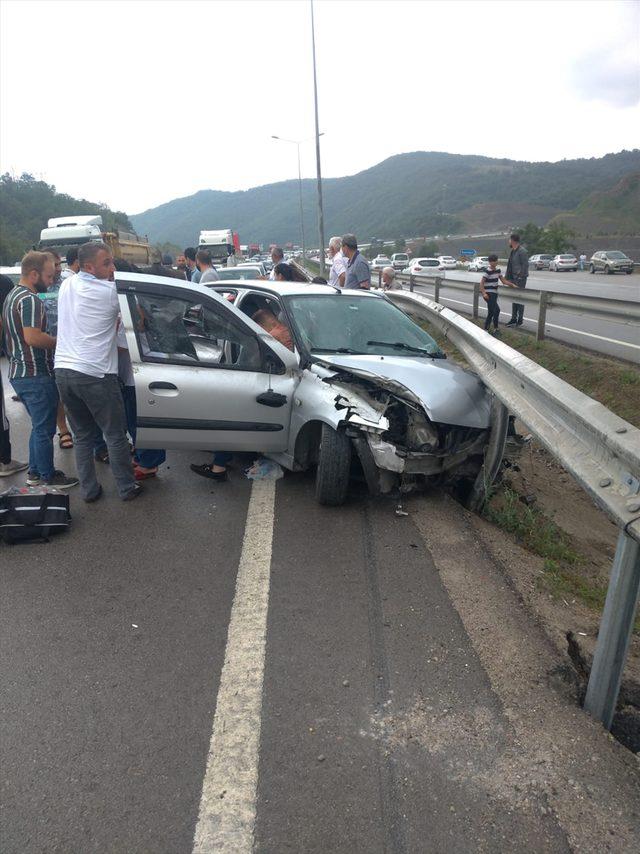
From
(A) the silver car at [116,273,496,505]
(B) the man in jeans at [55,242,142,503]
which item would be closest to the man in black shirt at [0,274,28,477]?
(B) the man in jeans at [55,242,142,503]

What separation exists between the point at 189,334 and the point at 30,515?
1826 mm

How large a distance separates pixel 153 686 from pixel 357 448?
2.10m

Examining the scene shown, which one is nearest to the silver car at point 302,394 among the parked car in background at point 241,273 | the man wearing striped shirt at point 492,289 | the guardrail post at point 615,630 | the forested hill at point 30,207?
the guardrail post at point 615,630

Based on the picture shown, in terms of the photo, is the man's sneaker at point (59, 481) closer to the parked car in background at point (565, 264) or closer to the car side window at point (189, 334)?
the car side window at point (189, 334)

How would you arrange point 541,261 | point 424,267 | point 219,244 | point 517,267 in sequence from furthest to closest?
point 541,261 < point 424,267 < point 219,244 < point 517,267

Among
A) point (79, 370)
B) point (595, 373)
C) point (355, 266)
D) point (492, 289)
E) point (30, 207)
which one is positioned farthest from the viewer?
point (30, 207)

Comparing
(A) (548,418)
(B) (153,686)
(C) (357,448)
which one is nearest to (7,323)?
(C) (357,448)

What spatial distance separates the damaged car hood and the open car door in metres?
0.58

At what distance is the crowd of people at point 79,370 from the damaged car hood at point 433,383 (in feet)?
2.74

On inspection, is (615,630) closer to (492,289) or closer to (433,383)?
(433,383)

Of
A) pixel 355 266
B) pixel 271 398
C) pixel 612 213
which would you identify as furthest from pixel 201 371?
pixel 612 213

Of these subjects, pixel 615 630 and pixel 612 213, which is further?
pixel 612 213

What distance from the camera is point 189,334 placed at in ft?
16.1

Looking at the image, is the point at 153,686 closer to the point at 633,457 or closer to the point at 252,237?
the point at 633,457
